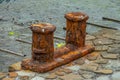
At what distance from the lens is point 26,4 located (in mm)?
10789

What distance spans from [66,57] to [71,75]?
460 mm

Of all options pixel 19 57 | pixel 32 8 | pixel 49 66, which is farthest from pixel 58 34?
pixel 49 66

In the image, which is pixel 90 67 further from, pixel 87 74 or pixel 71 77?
pixel 71 77

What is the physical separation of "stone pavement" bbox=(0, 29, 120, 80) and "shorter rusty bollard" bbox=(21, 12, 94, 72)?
86 mm

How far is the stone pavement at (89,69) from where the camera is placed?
17.4ft

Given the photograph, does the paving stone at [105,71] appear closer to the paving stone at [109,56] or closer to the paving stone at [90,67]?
the paving stone at [90,67]

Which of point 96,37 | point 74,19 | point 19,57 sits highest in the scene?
point 74,19

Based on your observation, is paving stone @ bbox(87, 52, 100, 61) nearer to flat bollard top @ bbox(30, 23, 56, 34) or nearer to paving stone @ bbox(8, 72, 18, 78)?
flat bollard top @ bbox(30, 23, 56, 34)

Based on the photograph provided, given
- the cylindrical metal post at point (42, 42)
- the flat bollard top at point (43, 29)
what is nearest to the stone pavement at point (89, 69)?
the cylindrical metal post at point (42, 42)

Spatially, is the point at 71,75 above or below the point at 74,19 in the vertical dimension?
below

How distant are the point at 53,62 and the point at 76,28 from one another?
73 cm

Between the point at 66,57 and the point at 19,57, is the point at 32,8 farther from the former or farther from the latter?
the point at 66,57

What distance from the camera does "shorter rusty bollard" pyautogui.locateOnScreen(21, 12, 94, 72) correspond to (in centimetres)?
533

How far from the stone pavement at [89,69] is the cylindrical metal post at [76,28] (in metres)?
0.29
